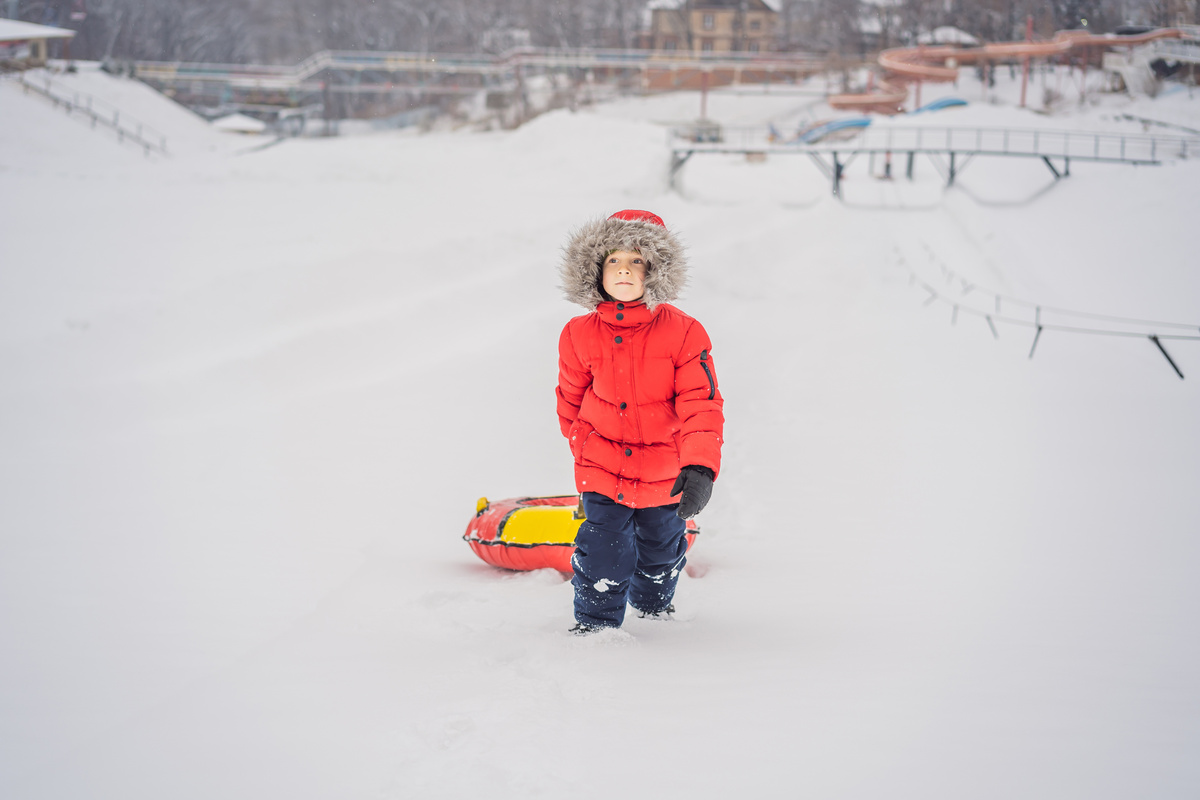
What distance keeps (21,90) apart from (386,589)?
18.4 metres

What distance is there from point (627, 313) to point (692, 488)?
59 centimetres

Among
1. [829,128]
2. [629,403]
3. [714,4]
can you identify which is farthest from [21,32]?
[714,4]

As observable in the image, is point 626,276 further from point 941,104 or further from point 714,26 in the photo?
point 714,26

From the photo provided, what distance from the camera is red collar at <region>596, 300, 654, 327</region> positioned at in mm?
2574

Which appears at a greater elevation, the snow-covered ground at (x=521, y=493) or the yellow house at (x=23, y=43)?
the yellow house at (x=23, y=43)

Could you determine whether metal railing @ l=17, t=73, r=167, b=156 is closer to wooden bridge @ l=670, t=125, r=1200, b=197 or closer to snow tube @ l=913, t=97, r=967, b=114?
wooden bridge @ l=670, t=125, r=1200, b=197

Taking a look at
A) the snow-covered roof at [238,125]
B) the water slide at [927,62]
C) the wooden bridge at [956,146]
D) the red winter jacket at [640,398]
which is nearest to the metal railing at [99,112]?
the snow-covered roof at [238,125]

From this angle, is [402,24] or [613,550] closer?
[613,550]

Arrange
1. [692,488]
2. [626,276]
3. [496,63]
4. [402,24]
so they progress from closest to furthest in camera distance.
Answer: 1. [692,488]
2. [626,276]
3. [496,63]
4. [402,24]

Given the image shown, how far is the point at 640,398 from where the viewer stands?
8.56 ft

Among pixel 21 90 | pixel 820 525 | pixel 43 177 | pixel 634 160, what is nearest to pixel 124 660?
pixel 820 525

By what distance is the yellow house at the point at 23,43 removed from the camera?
18672 mm

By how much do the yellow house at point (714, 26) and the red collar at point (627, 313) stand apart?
3227 centimetres

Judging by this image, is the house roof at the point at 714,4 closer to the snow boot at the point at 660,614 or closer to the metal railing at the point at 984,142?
the metal railing at the point at 984,142
